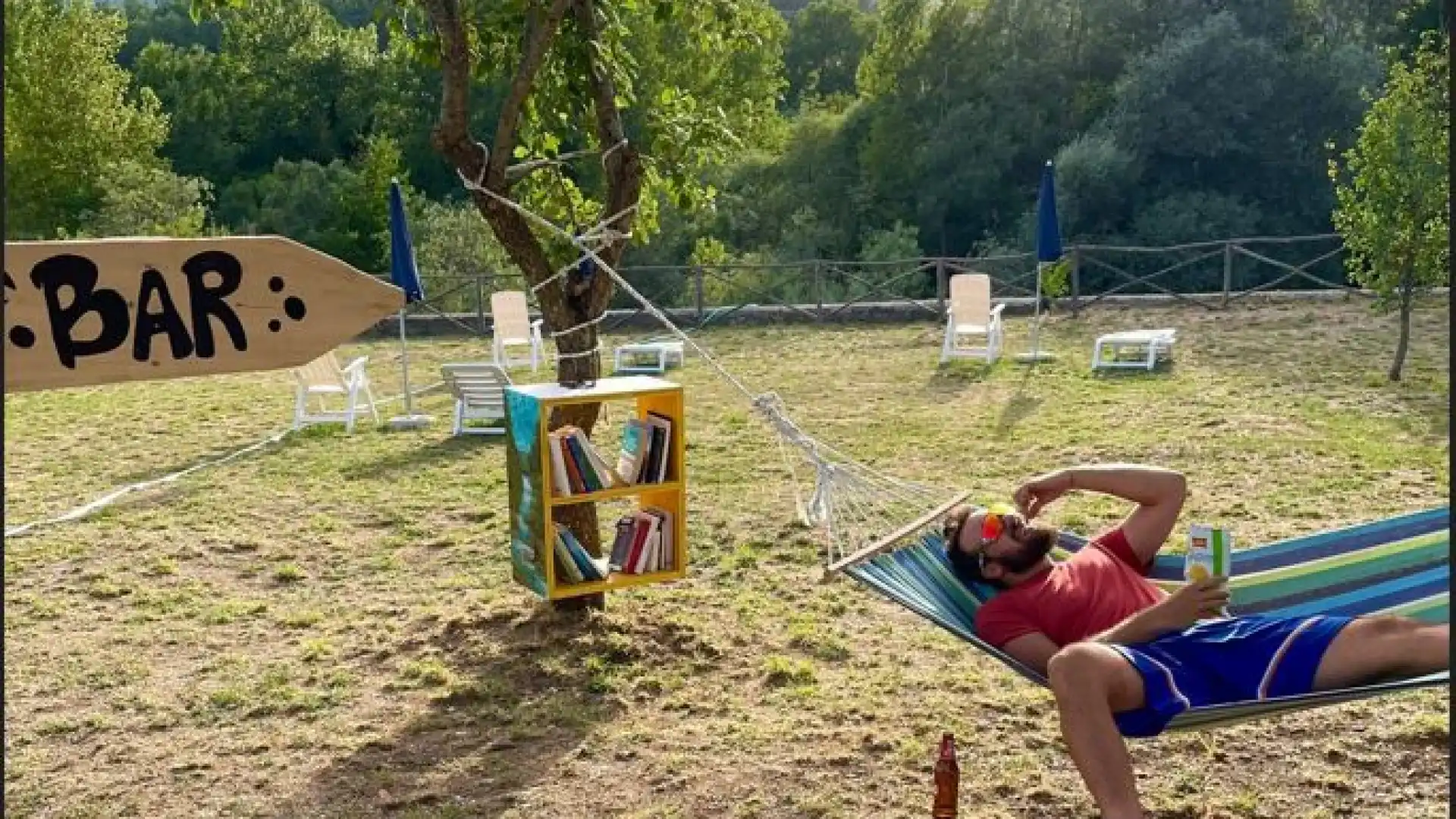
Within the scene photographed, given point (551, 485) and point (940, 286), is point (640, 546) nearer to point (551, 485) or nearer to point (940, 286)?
point (551, 485)

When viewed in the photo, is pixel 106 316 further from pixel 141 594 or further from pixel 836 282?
pixel 836 282

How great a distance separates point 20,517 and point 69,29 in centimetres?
1749

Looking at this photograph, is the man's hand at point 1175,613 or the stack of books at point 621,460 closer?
the man's hand at point 1175,613

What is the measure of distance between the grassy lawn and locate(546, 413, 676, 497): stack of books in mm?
628

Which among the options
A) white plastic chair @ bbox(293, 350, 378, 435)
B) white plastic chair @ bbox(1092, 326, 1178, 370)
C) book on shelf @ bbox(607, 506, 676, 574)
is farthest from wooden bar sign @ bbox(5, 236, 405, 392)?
white plastic chair @ bbox(1092, 326, 1178, 370)

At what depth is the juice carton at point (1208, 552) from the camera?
→ 3369 millimetres

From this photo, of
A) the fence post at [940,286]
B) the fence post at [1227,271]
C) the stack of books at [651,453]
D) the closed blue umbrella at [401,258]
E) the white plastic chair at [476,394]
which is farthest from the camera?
the fence post at [940,286]

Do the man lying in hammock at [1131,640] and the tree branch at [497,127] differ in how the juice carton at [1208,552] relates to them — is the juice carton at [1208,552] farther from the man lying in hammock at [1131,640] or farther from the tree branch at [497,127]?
the tree branch at [497,127]

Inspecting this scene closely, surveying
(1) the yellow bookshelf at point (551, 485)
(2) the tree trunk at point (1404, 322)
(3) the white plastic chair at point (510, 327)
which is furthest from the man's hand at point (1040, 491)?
(3) the white plastic chair at point (510, 327)

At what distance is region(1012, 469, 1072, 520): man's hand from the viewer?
11.7 feet

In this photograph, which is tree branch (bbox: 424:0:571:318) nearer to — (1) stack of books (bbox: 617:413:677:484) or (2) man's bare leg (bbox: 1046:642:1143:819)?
(1) stack of books (bbox: 617:413:677:484)

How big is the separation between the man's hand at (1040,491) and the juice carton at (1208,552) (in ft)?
1.10

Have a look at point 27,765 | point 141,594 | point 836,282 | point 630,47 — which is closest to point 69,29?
point 630,47

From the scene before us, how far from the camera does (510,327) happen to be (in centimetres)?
1165
